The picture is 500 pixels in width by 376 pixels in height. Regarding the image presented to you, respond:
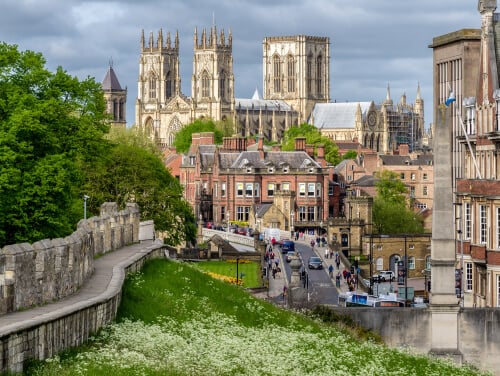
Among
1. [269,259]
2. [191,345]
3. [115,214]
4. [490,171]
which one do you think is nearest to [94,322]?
[191,345]

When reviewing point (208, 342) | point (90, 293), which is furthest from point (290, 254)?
point (208, 342)

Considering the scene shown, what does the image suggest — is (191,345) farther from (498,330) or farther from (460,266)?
(460,266)

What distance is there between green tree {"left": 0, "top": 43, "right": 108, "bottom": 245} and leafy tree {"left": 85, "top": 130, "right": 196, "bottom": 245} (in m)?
12.6

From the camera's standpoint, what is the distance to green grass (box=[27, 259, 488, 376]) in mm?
24141

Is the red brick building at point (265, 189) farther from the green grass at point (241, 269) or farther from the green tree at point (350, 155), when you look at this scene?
the green tree at point (350, 155)

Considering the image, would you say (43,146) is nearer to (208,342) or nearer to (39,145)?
(39,145)

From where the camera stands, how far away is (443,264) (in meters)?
41.0

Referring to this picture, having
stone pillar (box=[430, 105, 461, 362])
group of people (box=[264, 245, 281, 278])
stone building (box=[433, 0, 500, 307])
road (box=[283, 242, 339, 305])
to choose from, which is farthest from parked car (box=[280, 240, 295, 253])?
stone pillar (box=[430, 105, 461, 362])

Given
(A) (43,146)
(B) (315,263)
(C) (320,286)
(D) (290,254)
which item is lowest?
(C) (320,286)

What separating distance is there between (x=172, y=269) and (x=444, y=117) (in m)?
9.60

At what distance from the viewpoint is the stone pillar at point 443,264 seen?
41156 millimetres

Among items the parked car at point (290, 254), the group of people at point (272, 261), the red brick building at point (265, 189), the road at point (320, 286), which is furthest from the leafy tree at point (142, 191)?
the red brick building at point (265, 189)

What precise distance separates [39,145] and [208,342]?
29297mm

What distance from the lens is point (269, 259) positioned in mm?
82438
